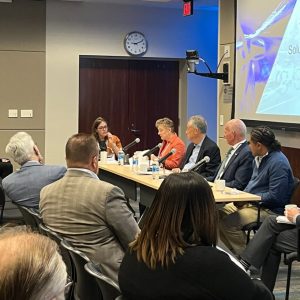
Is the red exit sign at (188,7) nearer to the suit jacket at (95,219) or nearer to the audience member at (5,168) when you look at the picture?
the audience member at (5,168)

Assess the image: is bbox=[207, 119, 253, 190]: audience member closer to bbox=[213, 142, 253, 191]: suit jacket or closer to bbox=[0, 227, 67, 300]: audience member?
bbox=[213, 142, 253, 191]: suit jacket

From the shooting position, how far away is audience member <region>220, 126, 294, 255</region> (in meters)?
4.57

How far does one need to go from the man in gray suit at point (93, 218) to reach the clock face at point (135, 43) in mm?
6042

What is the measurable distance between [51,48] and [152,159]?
3276 millimetres

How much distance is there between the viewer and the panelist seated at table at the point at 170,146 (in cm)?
632

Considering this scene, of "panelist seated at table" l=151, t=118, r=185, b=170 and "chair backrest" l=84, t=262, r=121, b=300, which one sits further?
"panelist seated at table" l=151, t=118, r=185, b=170

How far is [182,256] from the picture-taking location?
1941mm

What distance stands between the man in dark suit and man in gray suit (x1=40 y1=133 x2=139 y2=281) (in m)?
2.70

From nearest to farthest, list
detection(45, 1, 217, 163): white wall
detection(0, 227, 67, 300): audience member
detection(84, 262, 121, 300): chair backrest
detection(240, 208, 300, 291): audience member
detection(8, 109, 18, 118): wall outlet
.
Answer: detection(0, 227, 67, 300): audience member
detection(84, 262, 121, 300): chair backrest
detection(240, 208, 300, 291): audience member
detection(8, 109, 18, 118): wall outlet
detection(45, 1, 217, 163): white wall

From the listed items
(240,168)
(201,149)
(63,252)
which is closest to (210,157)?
(201,149)

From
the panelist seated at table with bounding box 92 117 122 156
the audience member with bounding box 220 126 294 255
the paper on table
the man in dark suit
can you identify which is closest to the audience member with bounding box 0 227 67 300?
the paper on table

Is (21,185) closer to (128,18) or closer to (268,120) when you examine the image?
(268,120)

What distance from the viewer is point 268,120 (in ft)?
20.7

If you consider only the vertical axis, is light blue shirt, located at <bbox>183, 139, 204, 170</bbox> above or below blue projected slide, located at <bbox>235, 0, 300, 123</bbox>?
below
